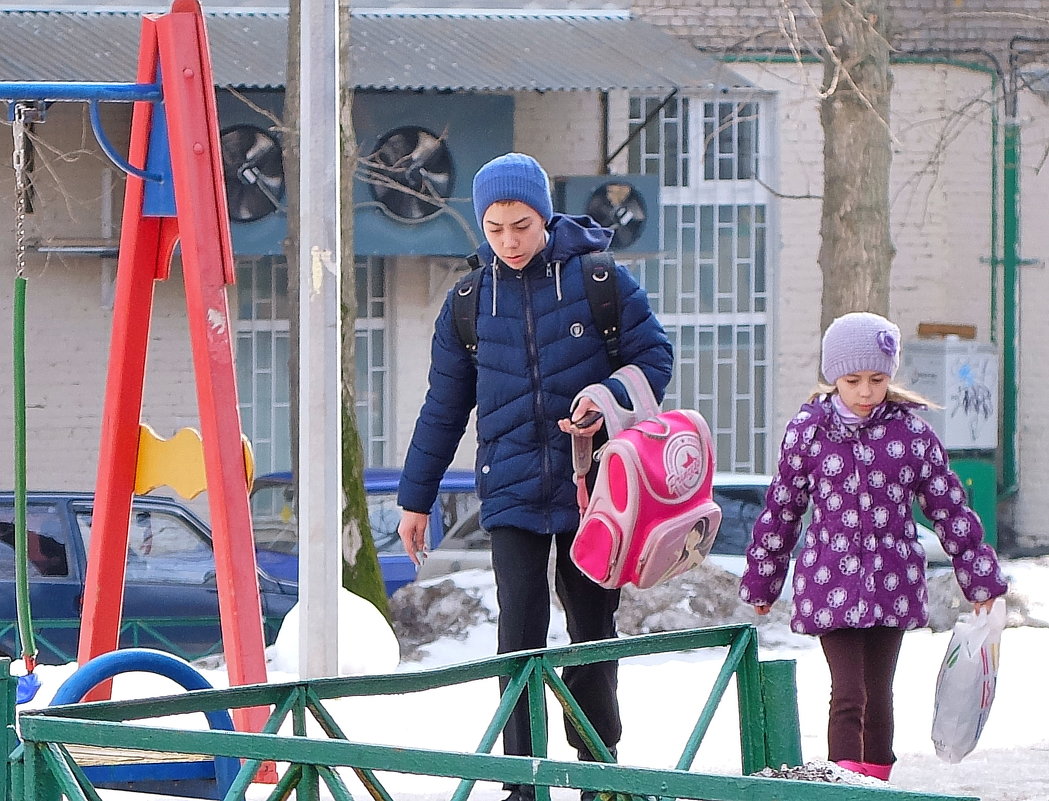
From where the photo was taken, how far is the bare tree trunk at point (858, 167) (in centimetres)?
974

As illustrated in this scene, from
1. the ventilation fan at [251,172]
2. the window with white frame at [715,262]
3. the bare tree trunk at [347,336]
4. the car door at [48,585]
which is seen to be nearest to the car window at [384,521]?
the bare tree trunk at [347,336]

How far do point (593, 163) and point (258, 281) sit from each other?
2959mm

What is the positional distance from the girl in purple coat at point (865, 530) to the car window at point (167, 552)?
564 cm

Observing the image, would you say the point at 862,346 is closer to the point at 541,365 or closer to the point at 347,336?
the point at 541,365

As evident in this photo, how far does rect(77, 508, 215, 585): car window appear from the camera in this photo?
31.0 feet

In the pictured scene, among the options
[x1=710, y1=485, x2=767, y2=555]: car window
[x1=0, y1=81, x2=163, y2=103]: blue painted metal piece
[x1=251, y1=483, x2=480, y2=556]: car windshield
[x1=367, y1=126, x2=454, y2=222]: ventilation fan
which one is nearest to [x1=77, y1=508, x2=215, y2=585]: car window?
[x1=251, y1=483, x2=480, y2=556]: car windshield

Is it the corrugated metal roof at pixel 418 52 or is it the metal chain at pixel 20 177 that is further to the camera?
the corrugated metal roof at pixel 418 52

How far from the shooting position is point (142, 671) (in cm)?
377

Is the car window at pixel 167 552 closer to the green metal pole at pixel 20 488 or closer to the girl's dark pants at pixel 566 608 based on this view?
the green metal pole at pixel 20 488

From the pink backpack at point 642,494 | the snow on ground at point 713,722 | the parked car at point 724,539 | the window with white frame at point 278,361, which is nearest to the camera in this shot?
the pink backpack at point 642,494

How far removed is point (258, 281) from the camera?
555 inches

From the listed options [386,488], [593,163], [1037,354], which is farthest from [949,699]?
[1037,354]

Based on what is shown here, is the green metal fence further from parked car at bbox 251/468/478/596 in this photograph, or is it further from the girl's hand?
parked car at bbox 251/468/478/596

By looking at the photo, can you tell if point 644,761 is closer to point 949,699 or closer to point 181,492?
point 949,699
